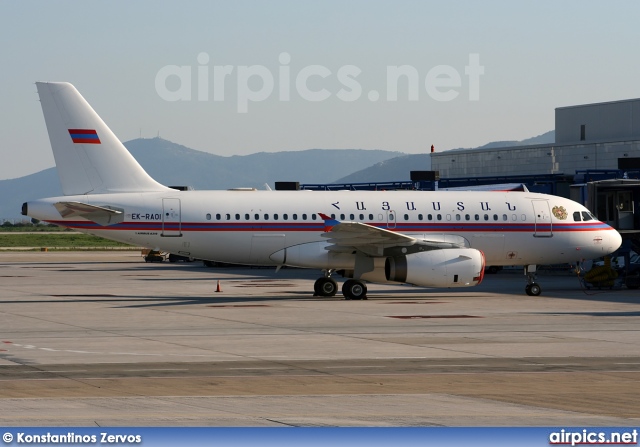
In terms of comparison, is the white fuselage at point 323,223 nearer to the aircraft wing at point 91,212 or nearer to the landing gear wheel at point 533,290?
the aircraft wing at point 91,212

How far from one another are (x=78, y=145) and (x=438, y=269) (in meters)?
13.0

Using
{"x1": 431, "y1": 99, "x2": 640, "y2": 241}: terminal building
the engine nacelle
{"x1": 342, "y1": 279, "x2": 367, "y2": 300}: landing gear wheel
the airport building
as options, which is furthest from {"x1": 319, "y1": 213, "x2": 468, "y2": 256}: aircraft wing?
the airport building

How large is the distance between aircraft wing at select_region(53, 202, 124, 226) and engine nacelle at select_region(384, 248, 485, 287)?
945 centimetres

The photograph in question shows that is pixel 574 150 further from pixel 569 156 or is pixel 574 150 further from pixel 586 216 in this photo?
pixel 586 216

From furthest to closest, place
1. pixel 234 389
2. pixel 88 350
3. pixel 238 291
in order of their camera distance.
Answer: pixel 238 291 → pixel 88 350 → pixel 234 389

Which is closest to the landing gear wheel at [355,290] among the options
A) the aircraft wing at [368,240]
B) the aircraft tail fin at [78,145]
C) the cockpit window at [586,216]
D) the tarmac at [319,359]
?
the tarmac at [319,359]

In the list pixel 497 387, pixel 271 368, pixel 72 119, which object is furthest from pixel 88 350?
pixel 72 119

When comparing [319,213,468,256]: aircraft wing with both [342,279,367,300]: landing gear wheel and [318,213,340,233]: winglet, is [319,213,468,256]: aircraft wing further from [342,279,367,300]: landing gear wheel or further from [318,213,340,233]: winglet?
[342,279,367,300]: landing gear wheel

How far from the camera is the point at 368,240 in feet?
118

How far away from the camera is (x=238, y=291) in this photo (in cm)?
4372

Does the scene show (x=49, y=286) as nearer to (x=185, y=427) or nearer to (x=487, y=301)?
(x=487, y=301)

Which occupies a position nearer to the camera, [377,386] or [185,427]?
[185,427]

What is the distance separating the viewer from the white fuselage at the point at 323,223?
36.5m

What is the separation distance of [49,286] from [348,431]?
35722mm
